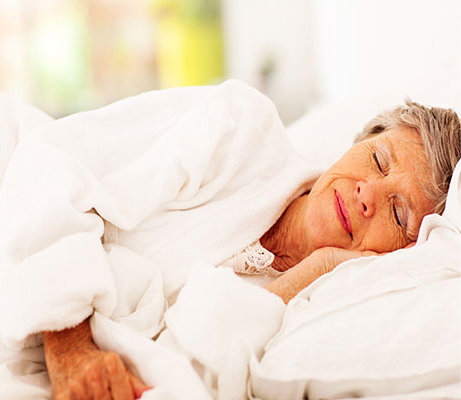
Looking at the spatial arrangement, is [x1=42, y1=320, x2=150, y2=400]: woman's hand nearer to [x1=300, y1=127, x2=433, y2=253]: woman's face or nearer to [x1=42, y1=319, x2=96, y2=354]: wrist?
[x1=42, y1=319, x2=96, y2=354]: wrist

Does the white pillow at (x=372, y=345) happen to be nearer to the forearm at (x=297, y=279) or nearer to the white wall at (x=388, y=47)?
the forearm at (x=297, y=279)

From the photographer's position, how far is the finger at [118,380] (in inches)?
31.5

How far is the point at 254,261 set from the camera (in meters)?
1.17

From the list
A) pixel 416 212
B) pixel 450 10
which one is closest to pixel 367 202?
pixel 416 212

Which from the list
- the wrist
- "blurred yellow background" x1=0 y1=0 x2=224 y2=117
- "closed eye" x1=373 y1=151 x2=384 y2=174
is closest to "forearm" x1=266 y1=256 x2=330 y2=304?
"closed eye" x1=373 y1=151 x2=384 y2=174

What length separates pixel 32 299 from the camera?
2.77 ft

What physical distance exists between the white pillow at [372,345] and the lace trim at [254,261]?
242 millimetres

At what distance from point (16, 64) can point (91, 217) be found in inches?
126

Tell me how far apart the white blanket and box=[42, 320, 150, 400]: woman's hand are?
0.10 feet

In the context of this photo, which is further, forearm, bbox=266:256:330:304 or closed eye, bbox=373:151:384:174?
closed eye, bbox=373:151:384:174

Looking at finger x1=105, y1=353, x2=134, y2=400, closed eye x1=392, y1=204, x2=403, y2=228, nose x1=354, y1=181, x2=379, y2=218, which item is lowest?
finger x1=105, y1=353, x2=134, y2=400

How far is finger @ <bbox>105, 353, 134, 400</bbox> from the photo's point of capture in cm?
80

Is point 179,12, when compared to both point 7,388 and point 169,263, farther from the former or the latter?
point 7,388

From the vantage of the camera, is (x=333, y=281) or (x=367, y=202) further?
(x=367, y=202)
